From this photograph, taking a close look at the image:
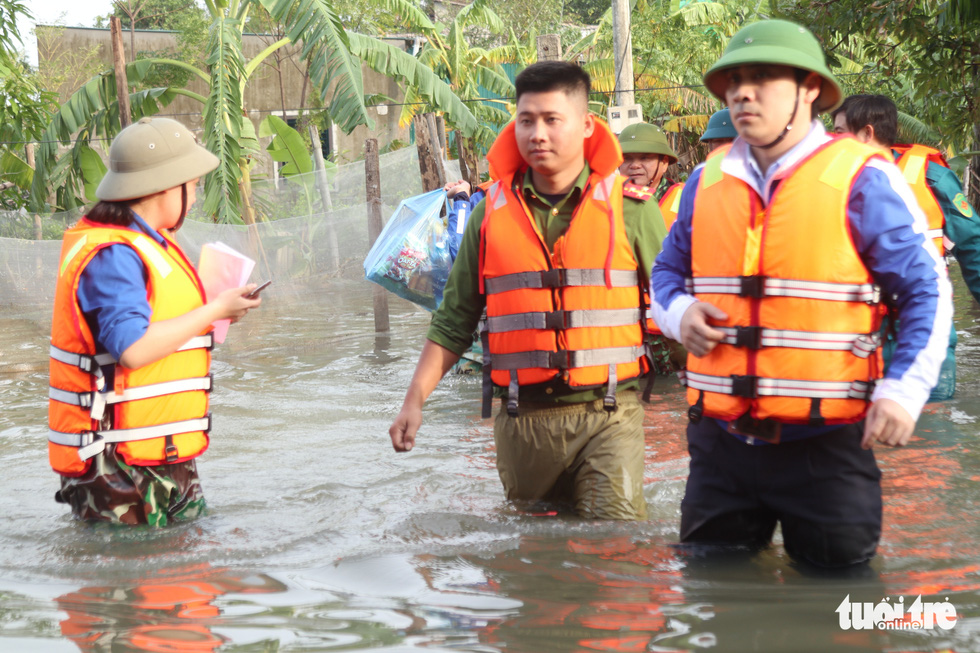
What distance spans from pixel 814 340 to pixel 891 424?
343 mm

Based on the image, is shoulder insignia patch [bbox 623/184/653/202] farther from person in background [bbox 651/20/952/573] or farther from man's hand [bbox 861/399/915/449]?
man's hand [bbox 861/399/915/449]

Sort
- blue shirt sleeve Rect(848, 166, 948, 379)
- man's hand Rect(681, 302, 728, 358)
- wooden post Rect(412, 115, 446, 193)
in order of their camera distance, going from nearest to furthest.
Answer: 1. blue shirt sleeve Rect(848, 166, 948, 379)
2. man's hand Rect(681, 302, 728, 358)
3. wooden post Rect(412, 115, 446, 193)

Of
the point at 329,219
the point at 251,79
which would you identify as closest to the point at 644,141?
the point at 329,219

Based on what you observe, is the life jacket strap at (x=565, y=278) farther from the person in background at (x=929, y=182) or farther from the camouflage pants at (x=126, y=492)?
the person in background at (x=929, y=182)

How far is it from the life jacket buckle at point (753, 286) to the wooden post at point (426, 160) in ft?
37.5

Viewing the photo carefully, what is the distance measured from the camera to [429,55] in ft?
63.4

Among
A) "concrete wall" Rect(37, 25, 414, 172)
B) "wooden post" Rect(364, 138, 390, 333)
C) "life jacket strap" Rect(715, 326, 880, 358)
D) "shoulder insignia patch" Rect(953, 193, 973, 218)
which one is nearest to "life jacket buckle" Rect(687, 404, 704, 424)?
"life jacket strap" Rect(715, 326, 880, 358)

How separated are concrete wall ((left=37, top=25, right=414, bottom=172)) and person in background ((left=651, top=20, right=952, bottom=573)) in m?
19.0

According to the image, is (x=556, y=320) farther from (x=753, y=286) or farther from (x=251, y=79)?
(x=251, y=79)

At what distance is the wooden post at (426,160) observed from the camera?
14.2 meters

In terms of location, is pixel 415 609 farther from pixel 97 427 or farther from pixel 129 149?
pixel 129 149

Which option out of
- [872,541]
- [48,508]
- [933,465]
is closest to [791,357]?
[872,541]

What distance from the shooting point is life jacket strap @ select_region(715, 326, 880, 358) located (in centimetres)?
289

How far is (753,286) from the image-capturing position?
A: 298 centimetres
